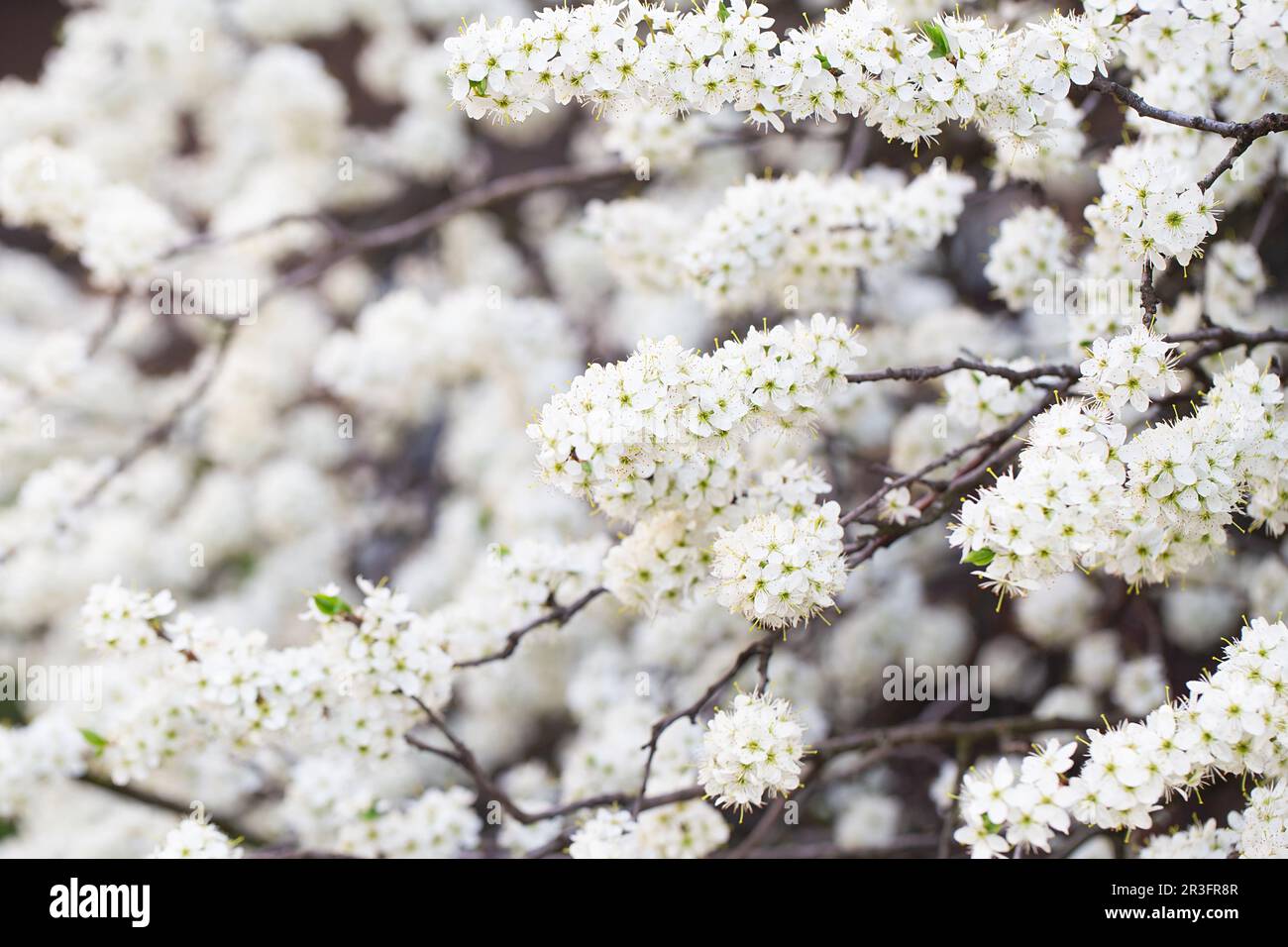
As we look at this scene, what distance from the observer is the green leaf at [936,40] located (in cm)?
206

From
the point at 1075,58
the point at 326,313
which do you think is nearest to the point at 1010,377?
the point at 1075,58

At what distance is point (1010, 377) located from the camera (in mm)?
2295

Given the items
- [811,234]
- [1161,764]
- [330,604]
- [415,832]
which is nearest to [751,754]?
[1161,764]

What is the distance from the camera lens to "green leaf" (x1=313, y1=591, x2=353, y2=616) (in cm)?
242

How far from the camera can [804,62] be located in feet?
6.86

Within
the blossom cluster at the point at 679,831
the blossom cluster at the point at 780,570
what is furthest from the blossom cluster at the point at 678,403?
the blossom cluster at the point at 679,831

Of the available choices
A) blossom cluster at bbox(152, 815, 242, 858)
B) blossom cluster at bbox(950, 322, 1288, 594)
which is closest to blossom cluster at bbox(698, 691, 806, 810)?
blossom cluster at bbox(950, 322, 1288, 594)

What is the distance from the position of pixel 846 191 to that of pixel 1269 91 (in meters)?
1.05

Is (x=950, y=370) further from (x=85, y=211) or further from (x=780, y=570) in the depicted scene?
(x=85, y=211)

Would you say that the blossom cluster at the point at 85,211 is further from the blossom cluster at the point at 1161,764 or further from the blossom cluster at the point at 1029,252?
the blossom cluster at the point at 1161,764

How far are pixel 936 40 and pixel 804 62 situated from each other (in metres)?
0.25
